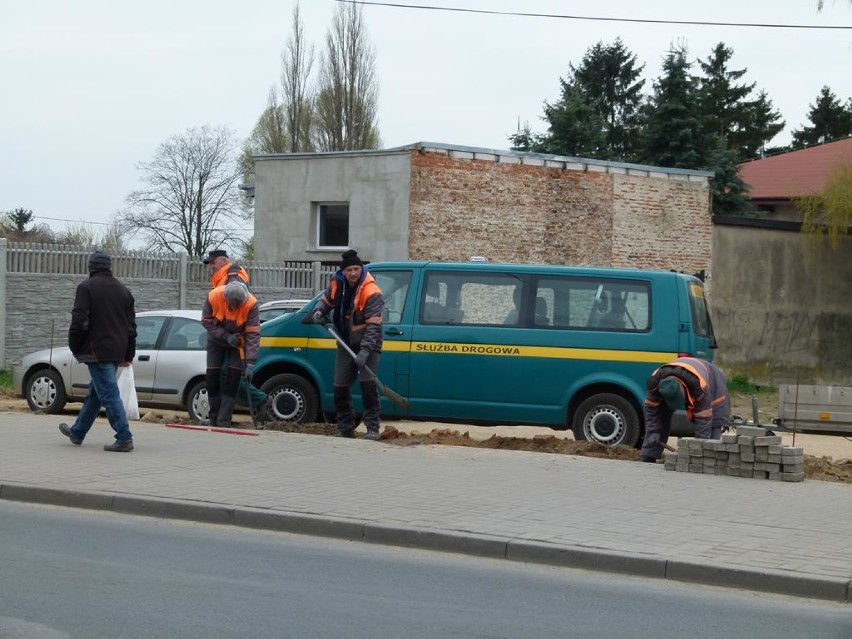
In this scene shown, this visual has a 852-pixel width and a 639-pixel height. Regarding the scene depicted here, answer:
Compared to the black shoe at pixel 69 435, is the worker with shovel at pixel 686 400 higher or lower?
higher

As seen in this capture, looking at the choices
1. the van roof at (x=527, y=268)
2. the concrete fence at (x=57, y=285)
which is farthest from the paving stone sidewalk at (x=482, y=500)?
the concrete fence at (x=57, y=285)

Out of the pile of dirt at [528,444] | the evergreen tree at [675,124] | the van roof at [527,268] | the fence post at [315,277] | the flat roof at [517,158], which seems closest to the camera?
the pile of dirt at [528,444]

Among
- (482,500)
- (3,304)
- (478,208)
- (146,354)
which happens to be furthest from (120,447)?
(478,208)

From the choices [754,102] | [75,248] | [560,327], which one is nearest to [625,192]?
[75,248]

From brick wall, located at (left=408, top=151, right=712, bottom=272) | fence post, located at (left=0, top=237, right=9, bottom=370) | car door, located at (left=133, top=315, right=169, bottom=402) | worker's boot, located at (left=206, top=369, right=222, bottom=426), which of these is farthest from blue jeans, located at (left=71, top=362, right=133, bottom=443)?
brick wall, located at (left=408, top=151, right=712, bottom=272)

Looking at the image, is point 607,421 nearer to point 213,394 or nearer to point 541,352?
point 541,352

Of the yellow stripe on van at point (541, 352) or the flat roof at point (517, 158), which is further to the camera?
the flat roof at point (517, 158)

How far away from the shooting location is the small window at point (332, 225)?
30281 mm

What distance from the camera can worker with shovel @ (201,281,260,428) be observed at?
13.7 m

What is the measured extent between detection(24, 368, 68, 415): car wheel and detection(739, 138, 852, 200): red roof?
31.8m

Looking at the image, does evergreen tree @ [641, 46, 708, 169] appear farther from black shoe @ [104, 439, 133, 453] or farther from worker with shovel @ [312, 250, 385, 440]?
black shoe @ [104, 439, 133, 453]

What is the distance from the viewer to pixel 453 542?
27.0 feet

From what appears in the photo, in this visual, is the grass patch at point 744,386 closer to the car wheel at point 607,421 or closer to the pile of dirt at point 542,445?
the pile of dirt at point 542,445

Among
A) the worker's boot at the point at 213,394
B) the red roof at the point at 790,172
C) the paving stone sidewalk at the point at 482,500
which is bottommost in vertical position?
the paving stone sidewalk at the point at 482,500
